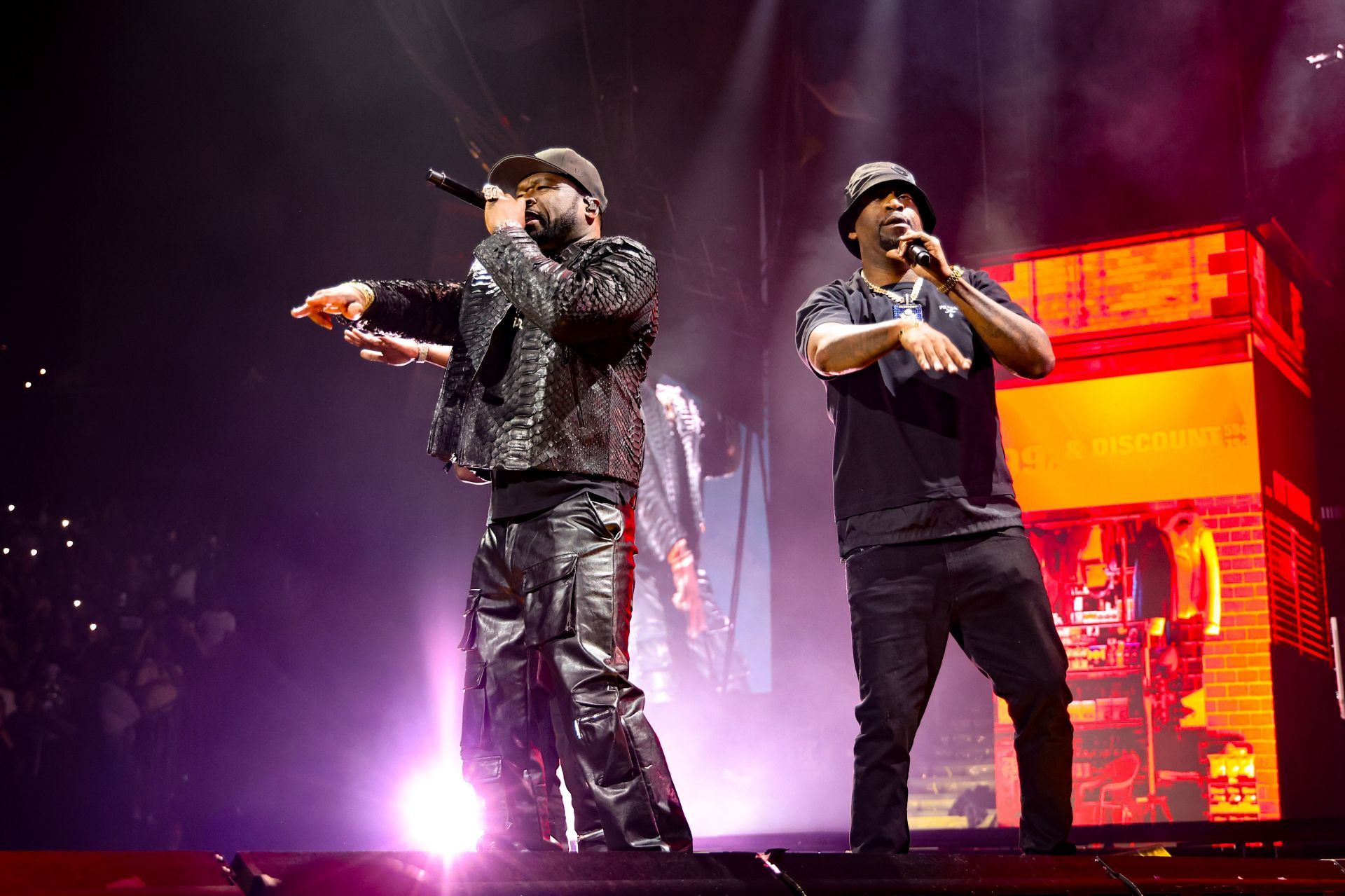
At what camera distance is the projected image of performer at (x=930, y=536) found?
2.60 m

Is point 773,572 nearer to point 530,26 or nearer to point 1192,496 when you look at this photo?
point 1192,496

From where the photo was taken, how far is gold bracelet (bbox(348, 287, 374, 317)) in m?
2.80

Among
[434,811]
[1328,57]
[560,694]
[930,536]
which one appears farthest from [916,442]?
[1328,57]

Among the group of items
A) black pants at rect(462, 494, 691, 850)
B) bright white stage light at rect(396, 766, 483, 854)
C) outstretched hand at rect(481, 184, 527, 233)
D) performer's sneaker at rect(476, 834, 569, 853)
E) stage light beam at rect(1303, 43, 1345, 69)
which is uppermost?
stage light beam at rect(1303, 43, 1345, 69)

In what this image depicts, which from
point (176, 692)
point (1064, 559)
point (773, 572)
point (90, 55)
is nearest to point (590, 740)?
point (176, 692)

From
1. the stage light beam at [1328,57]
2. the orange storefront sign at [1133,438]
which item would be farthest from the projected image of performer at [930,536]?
the stage light beam at [1328,57]

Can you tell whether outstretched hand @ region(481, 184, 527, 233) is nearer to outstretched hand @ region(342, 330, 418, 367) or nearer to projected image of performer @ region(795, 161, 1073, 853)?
outstretched hand @ region(342, 330, 418, 367)

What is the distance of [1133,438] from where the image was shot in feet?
22.2

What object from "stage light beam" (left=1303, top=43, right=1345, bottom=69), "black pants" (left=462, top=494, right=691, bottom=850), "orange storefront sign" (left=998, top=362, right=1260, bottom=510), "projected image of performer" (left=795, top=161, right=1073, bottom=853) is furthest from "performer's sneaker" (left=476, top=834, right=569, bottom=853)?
"stage light beam" (left=1303, top=43, right=1345, bottom=69)

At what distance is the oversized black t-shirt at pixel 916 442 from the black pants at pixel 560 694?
0.56 meters

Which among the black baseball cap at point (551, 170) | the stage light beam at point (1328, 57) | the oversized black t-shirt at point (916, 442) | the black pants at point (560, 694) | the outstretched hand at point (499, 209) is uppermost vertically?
the stage light beam at point (1328, 57)

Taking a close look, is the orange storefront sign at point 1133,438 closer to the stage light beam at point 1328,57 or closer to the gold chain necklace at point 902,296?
the stage light beam at point 1328,57

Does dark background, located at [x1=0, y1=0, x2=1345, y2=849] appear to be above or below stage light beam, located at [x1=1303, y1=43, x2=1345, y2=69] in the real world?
below

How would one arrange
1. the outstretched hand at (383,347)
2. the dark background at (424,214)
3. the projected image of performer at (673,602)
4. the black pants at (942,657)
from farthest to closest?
1. the projected image of performer at (673,602)
2. the dark background at (424,214)
3. the outstretched hand at (383,347)
4. the black pants at (942,657)
